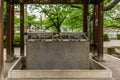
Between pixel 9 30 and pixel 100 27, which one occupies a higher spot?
pixel 100 27

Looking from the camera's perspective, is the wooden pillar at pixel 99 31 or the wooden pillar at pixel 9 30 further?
the wooden pillar at pixel 9 30

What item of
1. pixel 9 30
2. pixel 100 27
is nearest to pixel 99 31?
pixel 100 27

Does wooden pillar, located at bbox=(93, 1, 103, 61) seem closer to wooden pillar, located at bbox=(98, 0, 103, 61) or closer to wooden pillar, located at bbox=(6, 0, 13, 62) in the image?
wooden pillar, located at bbox=(98, 0, 103, 61)

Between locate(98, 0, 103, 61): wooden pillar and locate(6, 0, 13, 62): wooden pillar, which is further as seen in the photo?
locate(6, 0, 13, 62): wooden pillar

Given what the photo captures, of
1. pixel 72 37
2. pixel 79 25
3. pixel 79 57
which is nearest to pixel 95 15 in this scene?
pixel 72 37

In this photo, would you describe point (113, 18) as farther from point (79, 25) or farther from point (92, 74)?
point (92, 74)

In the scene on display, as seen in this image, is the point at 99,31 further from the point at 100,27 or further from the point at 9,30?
the point at 9,30

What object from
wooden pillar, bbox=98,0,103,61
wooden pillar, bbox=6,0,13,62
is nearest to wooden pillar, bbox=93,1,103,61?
wooden pillar, bbox=98,0,103,61

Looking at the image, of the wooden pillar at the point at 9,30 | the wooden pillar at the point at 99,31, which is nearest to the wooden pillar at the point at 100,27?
the wooden pillar at the point at 99,31

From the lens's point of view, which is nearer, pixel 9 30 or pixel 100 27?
pixel 100 27

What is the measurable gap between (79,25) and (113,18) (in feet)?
8.05

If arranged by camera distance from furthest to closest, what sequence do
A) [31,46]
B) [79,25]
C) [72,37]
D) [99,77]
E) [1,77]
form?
[79,25] < [72,37] < [31,46] < [99,77] < [1,77]

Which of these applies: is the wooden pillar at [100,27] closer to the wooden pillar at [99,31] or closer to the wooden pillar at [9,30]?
the wooden pillar at [99,31]

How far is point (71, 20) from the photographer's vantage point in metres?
17.2
